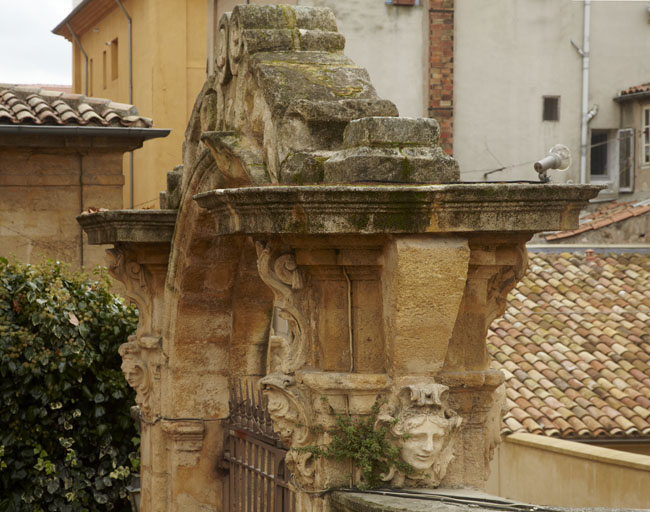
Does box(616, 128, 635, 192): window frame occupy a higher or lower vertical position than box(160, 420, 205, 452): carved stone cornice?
higher

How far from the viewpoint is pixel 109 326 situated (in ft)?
28.3

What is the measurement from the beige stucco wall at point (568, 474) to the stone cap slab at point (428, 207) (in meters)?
5.47

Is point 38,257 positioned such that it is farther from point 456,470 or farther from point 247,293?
point 456,470

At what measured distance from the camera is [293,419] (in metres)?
4.43

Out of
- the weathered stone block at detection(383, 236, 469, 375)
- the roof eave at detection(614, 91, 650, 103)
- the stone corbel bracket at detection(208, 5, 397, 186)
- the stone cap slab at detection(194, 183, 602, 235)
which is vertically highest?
the roof eave at detection(614, 91, 650, 103)

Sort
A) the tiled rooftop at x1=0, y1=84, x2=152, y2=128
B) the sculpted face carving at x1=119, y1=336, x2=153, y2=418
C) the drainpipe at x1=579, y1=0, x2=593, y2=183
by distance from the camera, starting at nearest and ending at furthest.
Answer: the sculpted face carving at x1=119, y1=336, x2=153, y2=418, the tiled rooftop at x1=0, y1=84, x2=152, y2=128, the drainpipe at x1=579, y1=0, x2=593, y2=183

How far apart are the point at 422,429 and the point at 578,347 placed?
33.8 ft

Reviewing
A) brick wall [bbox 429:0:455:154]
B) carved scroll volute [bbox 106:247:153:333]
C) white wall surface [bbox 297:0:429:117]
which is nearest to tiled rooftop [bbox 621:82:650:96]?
brick wall [bbox 429:0:455:154]

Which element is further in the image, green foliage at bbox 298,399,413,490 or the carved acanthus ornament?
the carved acanthus ornament

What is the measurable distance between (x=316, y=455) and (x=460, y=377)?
0.62m

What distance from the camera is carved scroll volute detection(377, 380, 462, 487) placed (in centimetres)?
413

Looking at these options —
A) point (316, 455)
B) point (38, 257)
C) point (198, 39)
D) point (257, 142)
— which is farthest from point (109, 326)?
point (198, 39)

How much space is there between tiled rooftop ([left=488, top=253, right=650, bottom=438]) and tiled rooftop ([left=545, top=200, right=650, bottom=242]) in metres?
1.22

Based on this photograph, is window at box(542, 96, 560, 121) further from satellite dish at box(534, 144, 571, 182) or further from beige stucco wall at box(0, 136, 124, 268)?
satellite dish at box(534, 144, 571, 182)
